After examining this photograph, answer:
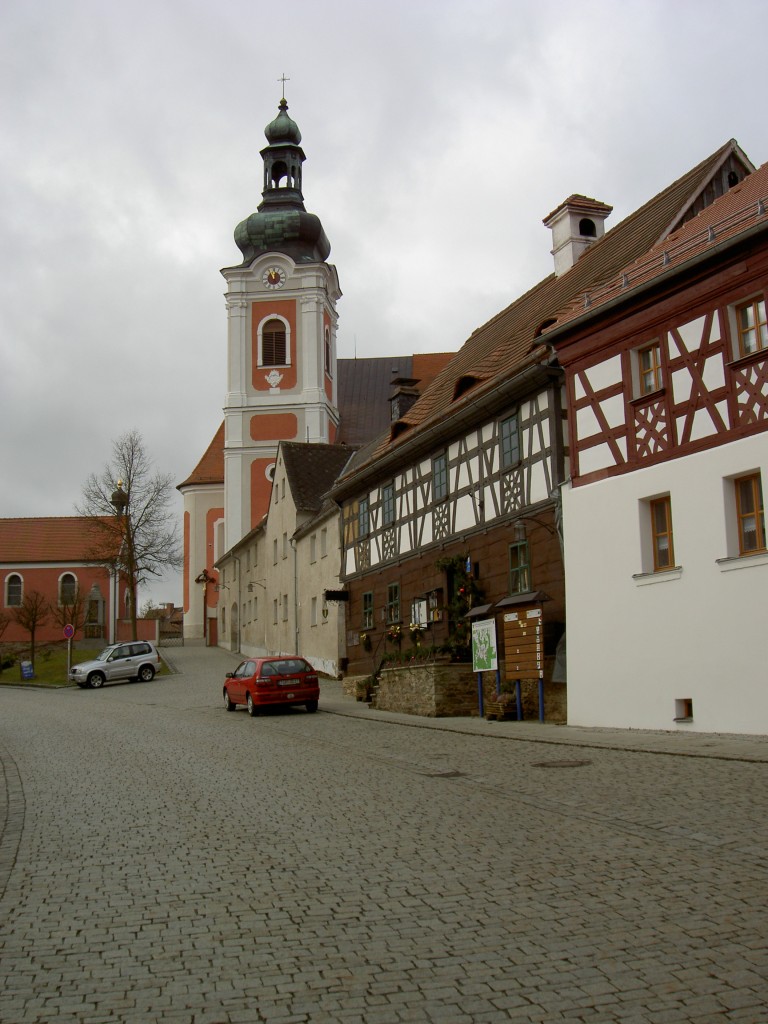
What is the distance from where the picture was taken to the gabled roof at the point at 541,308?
23.2m

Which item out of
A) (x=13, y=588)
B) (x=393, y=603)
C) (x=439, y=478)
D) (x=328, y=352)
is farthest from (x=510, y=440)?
(x=13, y=588)

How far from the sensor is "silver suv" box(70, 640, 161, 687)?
41.3 meters

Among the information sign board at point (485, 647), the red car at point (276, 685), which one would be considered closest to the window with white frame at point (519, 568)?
the information sign board at point (485, 647)

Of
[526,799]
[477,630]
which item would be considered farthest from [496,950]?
[477,630]

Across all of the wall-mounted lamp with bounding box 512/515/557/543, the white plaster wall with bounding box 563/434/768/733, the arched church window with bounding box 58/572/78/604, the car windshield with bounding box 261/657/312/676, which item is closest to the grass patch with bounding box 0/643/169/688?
the arched church window with bounding box 58/572/78/604

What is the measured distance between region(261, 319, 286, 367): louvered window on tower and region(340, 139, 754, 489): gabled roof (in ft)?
116

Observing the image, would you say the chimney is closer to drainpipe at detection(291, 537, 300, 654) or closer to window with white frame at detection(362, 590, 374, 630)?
window with white frame at detection(362, 590, 374, 630)

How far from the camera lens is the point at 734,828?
872cm

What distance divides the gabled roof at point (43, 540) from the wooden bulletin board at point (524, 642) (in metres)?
56.3

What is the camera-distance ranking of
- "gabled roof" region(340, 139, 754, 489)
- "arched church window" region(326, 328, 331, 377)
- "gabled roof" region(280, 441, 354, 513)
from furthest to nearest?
"arched church window" region(326, 328, 331, 377) → "gabled roof" region(280, 441, 354, 513) → "gabled roof" region(340, 139, 754, 489)

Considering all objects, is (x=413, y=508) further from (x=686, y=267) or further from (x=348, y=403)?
(x=348, y=403)

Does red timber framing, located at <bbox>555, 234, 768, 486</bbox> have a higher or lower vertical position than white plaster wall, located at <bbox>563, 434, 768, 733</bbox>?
higher

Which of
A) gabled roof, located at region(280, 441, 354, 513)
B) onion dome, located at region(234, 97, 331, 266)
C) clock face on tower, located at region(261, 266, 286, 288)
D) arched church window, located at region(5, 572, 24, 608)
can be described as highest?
onion dome, located at region(234, 97, 331, 266)

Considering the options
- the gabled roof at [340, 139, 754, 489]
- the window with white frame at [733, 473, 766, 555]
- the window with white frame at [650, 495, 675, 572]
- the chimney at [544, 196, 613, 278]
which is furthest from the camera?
the chimney at [544, 196, 613, 278]
